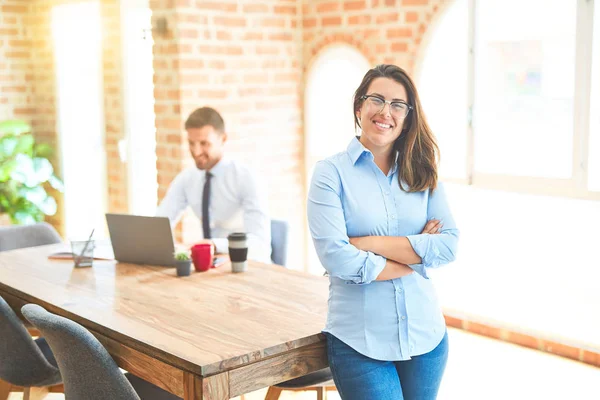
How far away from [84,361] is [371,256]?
2.96ft

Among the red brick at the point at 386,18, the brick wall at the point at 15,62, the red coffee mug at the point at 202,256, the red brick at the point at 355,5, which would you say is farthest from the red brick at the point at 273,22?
the red coffee mug at the point at 202,256

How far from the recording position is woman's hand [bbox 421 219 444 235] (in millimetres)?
2395

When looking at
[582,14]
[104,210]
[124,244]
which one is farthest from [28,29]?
[582,14]

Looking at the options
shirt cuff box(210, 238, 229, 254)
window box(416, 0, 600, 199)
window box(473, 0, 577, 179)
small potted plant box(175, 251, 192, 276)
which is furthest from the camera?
window box(473, 0, 577, 179)

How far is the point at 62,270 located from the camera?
3271 millimetres

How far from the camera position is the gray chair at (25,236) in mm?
4086

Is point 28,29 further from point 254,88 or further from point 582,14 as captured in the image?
point 582,14

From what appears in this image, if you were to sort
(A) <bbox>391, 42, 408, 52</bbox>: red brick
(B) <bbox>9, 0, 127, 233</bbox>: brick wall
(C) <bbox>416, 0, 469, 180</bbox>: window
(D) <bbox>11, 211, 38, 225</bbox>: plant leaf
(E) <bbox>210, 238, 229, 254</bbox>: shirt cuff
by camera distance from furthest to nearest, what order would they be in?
(D) <bbox>11, 211, 38, 225</bbox>: plant leaf < (B) <bbox>9, 0, 127, 233</bbox>: brick wall < (A) <bbox>391, 42, 408, 52</bbox>: red brick < (C) <bbox>416, 0, 469, 180</bbox>: window < (E) <bbox>210, 238, 229, 254</bbox>: shirt cuff

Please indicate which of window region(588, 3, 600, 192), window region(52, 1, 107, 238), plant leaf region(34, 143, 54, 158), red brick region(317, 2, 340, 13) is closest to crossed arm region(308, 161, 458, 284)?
window region(588, 3, 600, 192)

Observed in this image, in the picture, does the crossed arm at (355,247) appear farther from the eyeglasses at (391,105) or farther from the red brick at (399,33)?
the red brick at (399,33)

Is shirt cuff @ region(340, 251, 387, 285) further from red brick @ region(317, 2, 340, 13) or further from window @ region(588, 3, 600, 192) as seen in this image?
red brick @ region(317, 2, 340, 13)

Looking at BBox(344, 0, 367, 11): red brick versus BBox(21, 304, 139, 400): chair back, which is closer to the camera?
BBox(21, 304, 139, 400): chair back

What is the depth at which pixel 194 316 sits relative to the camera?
2.53 metres

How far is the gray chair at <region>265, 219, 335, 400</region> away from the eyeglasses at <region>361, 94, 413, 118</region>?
3.15 ft
